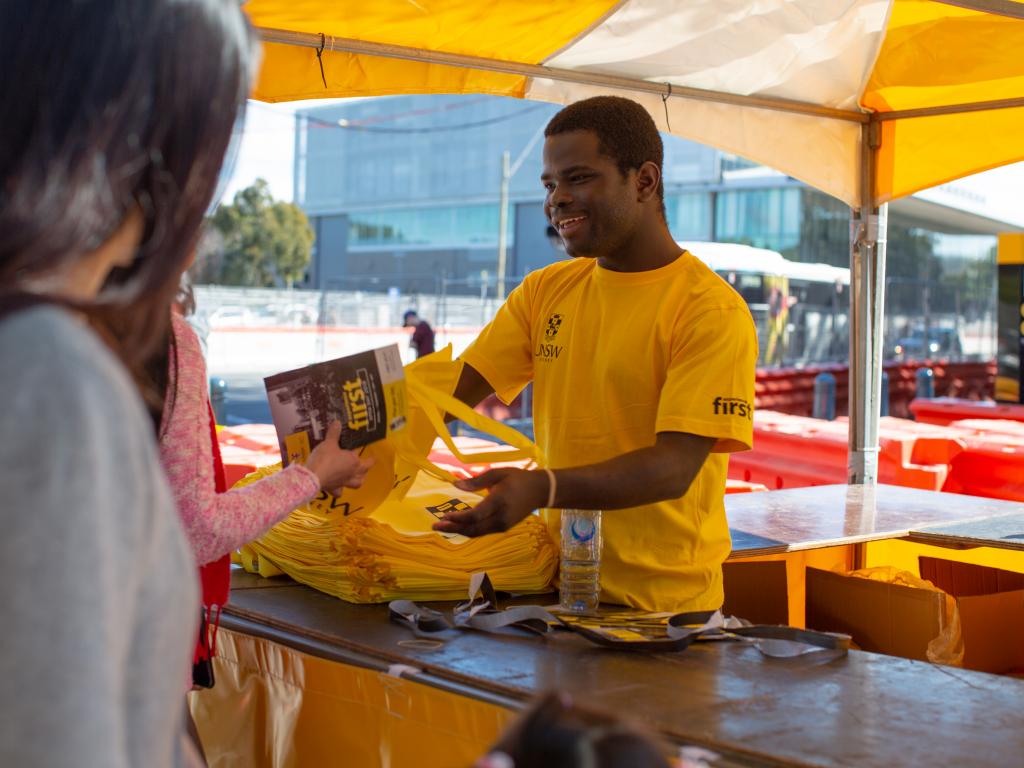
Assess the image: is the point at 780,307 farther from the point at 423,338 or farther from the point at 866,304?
the point at 866,304

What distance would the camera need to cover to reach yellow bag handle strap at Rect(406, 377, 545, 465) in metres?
2.58

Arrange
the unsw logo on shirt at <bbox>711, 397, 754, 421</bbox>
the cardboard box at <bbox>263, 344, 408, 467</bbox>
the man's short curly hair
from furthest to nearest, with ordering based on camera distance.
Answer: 1. the man's short curly hair
2. the unsw logo on shirt at <bbox>711, 397, 754, 421</bbox>
3. the cardboard box at <bbox>263, 344, 408, 467</bbox>

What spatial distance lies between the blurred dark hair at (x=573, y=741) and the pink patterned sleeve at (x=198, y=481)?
1027 mm

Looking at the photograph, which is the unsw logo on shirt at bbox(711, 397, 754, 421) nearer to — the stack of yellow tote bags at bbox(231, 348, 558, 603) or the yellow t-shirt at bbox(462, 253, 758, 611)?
the yellow t-shirt at bbox(462, 253, 758, 611)

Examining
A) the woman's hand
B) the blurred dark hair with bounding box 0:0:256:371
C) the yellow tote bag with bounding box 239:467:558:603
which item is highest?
the blurred dark hair with bounding box 0:0:256:371

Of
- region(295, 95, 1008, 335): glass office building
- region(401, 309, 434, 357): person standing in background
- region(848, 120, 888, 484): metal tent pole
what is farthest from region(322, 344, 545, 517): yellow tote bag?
region(295, 95, 1008, 335): glass office building

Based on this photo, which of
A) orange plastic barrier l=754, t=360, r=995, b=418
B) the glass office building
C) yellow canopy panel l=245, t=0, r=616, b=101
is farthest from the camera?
the glass office building

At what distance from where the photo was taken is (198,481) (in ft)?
5.93

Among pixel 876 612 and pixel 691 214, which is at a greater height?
pixel 691 214

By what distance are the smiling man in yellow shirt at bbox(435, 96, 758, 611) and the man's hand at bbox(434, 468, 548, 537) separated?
13 centimetres

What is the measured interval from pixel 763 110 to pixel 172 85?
4382mm

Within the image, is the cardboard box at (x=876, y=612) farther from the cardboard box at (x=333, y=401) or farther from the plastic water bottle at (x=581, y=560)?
the cardboard box at (x=333, y=401)

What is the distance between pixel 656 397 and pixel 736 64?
2.21 meters

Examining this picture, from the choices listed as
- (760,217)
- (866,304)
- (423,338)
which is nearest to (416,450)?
(866,304)
